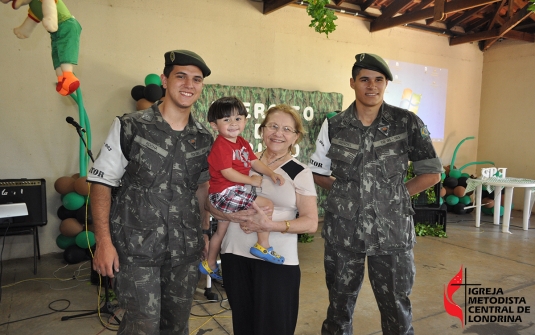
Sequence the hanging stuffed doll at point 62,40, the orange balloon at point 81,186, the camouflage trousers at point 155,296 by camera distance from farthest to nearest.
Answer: the orange balloon at point 81,186 < the hanging stuffed doll at point 62,40 < the camouflage trousers at point 155,296

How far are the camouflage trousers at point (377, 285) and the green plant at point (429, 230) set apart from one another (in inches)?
178

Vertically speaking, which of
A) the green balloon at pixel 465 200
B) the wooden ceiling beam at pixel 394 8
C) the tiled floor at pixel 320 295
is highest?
the wooden ceiling beam at pixel 394 8

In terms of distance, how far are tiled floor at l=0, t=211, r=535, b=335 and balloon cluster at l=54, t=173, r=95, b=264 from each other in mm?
171

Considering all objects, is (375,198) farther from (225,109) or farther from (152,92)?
(152,92)

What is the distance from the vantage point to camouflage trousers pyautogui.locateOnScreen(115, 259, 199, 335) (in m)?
1.85

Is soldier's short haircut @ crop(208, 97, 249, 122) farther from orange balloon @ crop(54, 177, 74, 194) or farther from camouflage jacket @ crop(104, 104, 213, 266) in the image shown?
orange balloon @ crop(54, 177, 74, 194)

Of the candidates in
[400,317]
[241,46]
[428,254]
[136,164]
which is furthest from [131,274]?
[241,46]

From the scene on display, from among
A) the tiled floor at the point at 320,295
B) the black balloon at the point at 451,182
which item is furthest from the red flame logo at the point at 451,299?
the black balloon at the point at 451,182

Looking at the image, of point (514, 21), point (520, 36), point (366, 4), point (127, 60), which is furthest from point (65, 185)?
point (520, 36)

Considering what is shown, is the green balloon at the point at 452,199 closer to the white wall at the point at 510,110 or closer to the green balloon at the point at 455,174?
the green balloon at the point at 455,174

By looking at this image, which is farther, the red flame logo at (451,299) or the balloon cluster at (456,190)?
the balloon cluster at (456,190)

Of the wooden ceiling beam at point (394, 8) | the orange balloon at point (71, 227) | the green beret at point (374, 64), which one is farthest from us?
the wooden ceiling beam at point (394, 8)

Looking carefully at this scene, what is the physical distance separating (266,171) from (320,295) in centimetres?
239

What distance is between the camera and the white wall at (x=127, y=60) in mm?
5012
